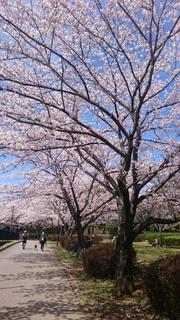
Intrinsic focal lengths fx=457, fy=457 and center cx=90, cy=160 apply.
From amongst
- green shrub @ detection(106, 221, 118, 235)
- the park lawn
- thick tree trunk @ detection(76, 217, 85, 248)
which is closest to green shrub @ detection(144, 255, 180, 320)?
the park lawn

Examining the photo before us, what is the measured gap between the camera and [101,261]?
587 inches

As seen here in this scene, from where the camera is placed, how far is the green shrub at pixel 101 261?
14750 millimetres

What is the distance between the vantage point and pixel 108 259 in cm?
1466

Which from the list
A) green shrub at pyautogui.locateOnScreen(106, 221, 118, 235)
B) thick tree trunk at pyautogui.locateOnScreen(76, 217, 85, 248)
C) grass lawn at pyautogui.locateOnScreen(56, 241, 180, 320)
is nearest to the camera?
grass lawn at pyautogui.locateOnScreen(56, 241, 180, 320)

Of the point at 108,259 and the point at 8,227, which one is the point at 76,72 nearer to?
the point at 108,259

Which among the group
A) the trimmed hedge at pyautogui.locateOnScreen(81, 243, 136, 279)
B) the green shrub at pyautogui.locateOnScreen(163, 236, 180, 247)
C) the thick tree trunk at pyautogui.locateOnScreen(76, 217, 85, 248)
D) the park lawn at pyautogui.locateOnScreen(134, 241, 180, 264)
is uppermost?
the green shrub at pyautogui.locateOnScreen(163, 236, 180, 247)

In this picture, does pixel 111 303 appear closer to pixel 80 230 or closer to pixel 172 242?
pixel 80 230

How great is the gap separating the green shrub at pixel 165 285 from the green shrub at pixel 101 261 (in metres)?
5.40

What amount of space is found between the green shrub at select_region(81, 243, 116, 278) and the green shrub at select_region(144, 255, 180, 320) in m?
5.40

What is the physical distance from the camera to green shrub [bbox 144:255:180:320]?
25.2 feet

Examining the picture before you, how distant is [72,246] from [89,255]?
1663 centimetres

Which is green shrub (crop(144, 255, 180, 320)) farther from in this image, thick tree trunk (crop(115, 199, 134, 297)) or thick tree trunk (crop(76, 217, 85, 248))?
thick tree trunk (crop(76, 217, 85, 248))

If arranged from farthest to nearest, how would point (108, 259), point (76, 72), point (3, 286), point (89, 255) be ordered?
point (89, 255), point (108, 259), point (3, 286), point (76, 72)

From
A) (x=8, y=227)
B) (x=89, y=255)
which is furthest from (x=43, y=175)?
(x=8, y=227)
